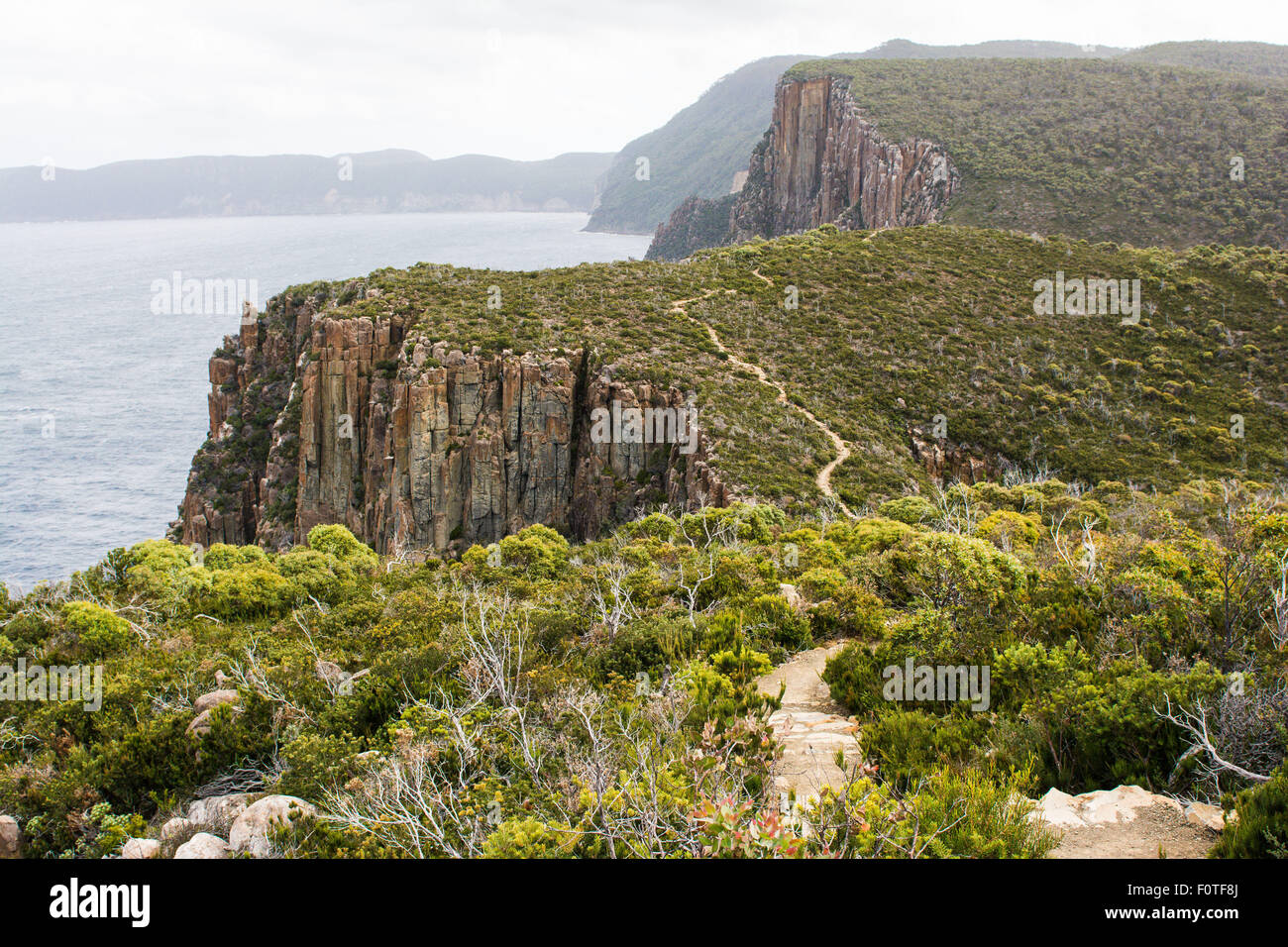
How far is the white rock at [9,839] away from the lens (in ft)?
19.3

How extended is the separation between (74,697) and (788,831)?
8910 millimetres

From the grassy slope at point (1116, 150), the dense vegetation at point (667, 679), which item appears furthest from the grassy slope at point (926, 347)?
the grassy slope at point (1116, 150)

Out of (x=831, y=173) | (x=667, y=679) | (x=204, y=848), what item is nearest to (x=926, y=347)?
(x=667, y=679)

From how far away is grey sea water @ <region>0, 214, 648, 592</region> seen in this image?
46.8 m

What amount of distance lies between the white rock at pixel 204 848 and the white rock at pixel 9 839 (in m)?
2.01

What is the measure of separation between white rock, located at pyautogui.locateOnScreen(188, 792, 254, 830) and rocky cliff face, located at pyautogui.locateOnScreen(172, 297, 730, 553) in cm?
1742

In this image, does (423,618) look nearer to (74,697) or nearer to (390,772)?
(74,697)

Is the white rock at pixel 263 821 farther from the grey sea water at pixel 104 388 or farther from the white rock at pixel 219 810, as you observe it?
the grey sea water at pixel 104 388

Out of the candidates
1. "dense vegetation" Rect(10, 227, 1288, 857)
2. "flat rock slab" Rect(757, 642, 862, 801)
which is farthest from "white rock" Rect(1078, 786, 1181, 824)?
"flat rock slab" Rect(757, 642, 862, 801)

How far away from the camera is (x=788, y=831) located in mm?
3773
